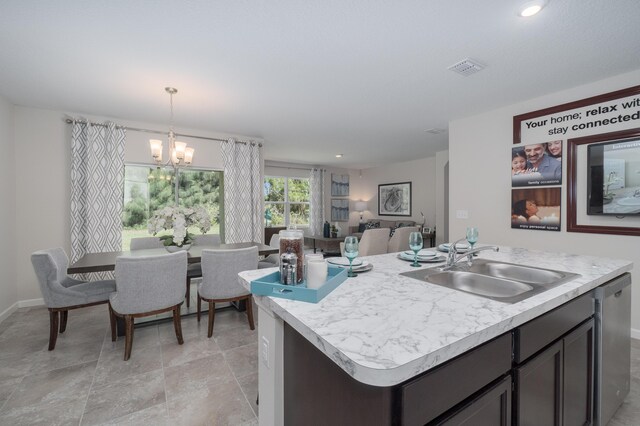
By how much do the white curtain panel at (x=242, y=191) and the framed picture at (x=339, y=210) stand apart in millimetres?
3708

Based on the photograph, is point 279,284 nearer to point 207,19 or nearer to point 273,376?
point 273,376

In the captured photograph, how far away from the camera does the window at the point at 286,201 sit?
7648 millimetres

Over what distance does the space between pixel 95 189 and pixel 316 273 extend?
4.01m

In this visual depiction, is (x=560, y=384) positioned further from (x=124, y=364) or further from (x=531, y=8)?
(x=124, y=364)

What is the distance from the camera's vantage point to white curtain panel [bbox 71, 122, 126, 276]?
12.2ft

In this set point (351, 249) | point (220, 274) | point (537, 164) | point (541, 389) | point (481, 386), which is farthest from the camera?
point (537, 164)

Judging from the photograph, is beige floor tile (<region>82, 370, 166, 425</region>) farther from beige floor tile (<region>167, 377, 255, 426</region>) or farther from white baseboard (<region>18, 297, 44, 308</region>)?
white baseboard (<region>18, 297, 44, 308</region>)

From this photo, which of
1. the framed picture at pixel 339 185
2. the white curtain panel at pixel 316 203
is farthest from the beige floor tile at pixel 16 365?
the framed picture at pixel 339 185

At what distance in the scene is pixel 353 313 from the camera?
0.98 m

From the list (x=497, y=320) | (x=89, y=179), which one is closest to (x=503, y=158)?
(x=497, y=320)

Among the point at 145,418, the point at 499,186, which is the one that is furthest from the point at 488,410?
the point at 499,186

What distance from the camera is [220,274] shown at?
2699 millimetres

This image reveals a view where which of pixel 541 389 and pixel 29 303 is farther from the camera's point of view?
pixel 29 303

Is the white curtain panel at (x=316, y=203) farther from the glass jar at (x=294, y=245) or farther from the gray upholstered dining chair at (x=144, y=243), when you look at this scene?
the glass jar at (x=294, y=245)
